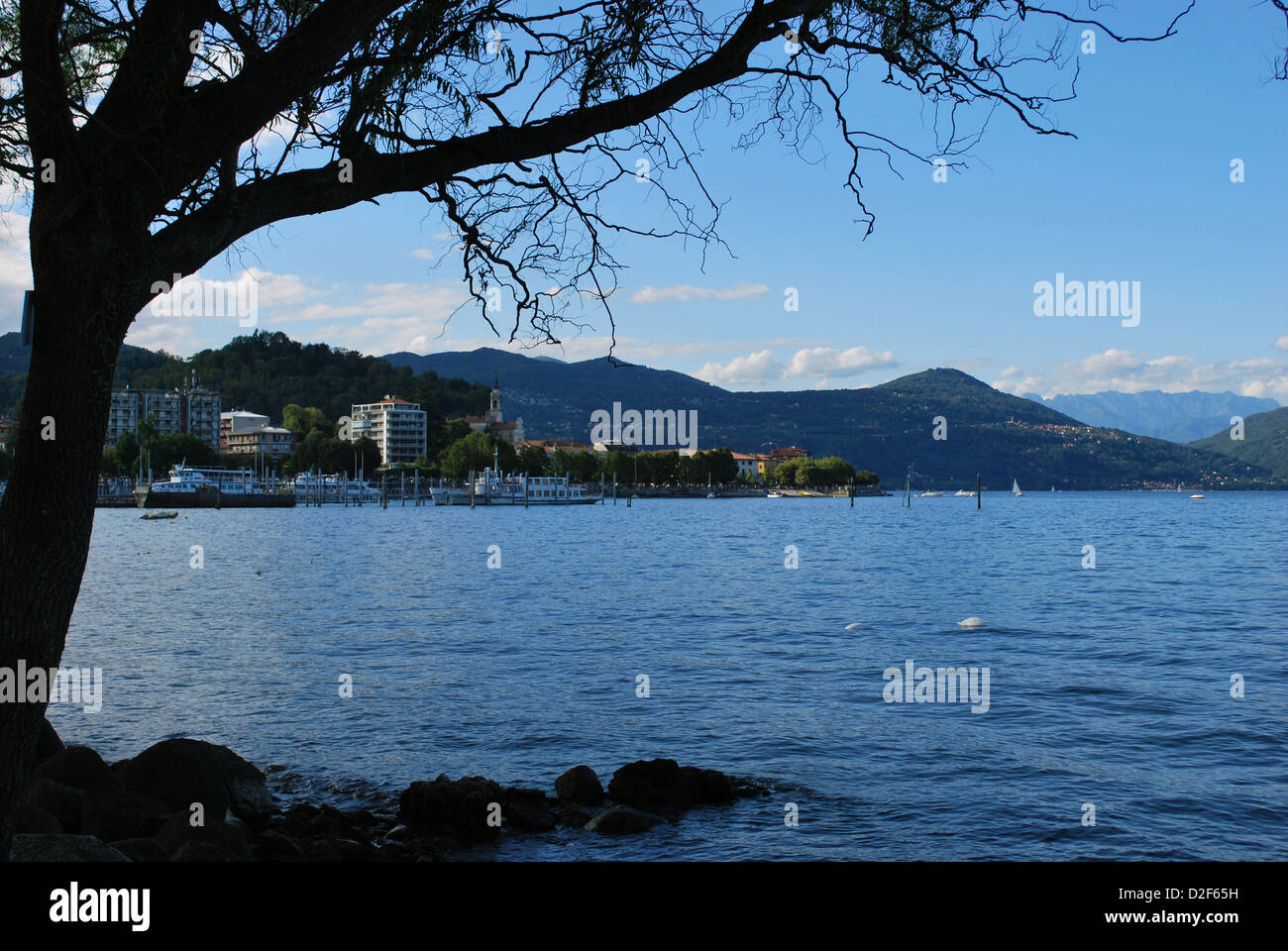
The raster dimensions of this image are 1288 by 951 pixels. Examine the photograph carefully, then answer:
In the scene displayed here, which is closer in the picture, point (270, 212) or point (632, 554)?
point (270, 212)

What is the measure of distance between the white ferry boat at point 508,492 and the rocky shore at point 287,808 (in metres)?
153

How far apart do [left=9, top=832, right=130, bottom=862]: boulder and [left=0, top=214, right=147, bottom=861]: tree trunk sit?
2.59m

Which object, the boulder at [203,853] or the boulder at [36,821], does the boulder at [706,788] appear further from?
the boulder at [36,821]

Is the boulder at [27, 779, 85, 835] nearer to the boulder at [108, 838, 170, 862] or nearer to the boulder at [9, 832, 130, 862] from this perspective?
the boulder at [108, 838, 170, 862]

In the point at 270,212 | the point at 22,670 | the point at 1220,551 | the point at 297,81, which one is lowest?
the point at 1220,551

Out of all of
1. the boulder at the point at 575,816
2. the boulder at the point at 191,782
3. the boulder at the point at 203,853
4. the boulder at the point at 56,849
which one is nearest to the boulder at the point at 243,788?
the boulder at the point at 191,782

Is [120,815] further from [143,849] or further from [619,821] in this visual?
[619,821]

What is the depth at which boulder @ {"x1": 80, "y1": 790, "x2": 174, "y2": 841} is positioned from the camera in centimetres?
973

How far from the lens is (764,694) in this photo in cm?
1955
